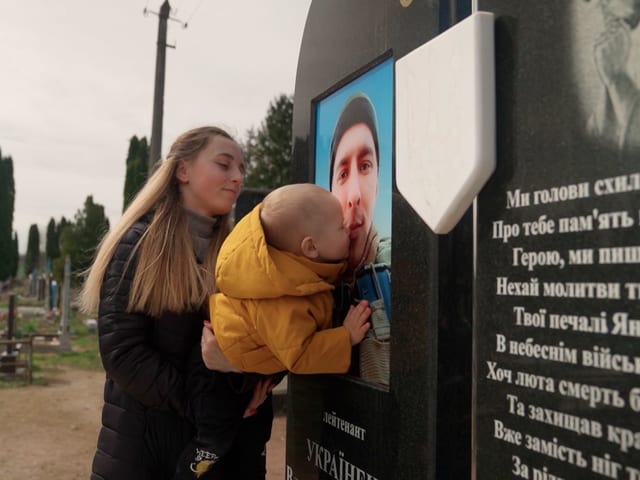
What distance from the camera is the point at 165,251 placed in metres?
2.09

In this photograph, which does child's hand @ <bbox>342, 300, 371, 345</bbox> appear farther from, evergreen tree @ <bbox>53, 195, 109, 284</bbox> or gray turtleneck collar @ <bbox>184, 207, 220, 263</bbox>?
evergreen tree @ <bbox>53, 195, 109, 284</bbox>

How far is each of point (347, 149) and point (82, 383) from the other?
10371 mm

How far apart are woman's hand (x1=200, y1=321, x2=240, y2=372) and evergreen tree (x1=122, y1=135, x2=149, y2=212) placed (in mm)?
26306

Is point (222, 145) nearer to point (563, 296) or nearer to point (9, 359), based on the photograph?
point (563, 296)

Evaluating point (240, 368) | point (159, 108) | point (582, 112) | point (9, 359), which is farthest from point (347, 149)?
point (9, 359)

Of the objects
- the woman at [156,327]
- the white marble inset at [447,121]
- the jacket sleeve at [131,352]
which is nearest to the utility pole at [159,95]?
the woman at [156,327]

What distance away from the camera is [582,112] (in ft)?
3.24

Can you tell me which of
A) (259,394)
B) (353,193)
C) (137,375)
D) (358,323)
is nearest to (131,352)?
(137,375)

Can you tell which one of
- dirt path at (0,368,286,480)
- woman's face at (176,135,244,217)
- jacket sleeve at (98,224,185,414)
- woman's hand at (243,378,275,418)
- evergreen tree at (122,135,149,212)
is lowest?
dirt path at (0,368,286,480)

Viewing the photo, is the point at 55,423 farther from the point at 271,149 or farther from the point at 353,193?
the point at 271,149

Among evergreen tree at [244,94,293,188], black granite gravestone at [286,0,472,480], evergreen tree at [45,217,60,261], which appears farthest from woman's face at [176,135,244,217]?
evergreen tree at [45,217,60,261]

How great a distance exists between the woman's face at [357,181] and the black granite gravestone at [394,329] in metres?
0.06

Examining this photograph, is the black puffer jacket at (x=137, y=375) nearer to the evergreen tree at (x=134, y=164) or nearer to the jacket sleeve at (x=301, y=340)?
the jacket sleeve at (x=301, y=340)

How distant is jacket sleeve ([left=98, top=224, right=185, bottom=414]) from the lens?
194 centimetres
